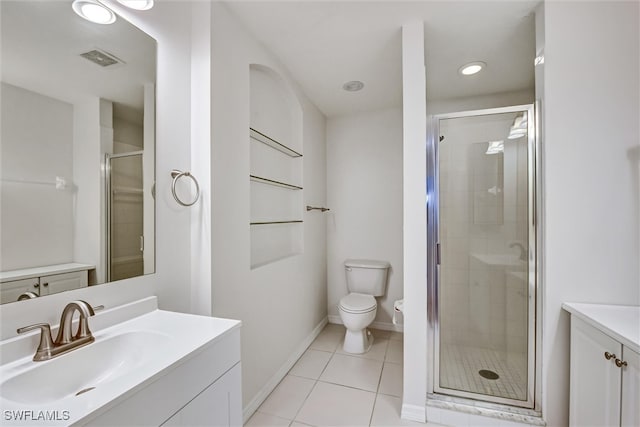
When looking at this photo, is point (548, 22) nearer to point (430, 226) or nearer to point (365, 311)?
point (430, 226)

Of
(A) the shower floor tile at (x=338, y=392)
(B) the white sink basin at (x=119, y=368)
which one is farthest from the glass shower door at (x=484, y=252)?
(B) the white sink basin at (x=119, y=368)

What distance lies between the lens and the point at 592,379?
1.28 meters

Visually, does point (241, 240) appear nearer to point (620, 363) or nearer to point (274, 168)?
point (274, 168)

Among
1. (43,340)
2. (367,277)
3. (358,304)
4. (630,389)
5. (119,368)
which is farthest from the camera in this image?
(367,277)

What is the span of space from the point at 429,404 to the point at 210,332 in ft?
4.70

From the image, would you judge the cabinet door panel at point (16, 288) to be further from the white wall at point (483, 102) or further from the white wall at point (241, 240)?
the white wall at point (483, 102)

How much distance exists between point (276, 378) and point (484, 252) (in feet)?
5.55

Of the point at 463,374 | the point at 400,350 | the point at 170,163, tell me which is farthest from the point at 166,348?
the point at 400,350

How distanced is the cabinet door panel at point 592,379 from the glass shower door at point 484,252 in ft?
0.86

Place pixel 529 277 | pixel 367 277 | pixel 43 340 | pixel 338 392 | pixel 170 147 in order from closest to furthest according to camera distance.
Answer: pixel 43 340
pixel 170 147
pixel 529 277
pixel 338 392
pixel 367 277

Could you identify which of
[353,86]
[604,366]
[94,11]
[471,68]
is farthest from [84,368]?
[471,68]

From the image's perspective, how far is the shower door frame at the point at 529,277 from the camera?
1.57m

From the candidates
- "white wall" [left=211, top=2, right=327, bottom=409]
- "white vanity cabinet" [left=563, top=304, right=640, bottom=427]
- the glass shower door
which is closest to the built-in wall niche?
"white wall" [left=211, top=2, right=327, bottom=409]

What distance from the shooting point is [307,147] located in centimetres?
269
